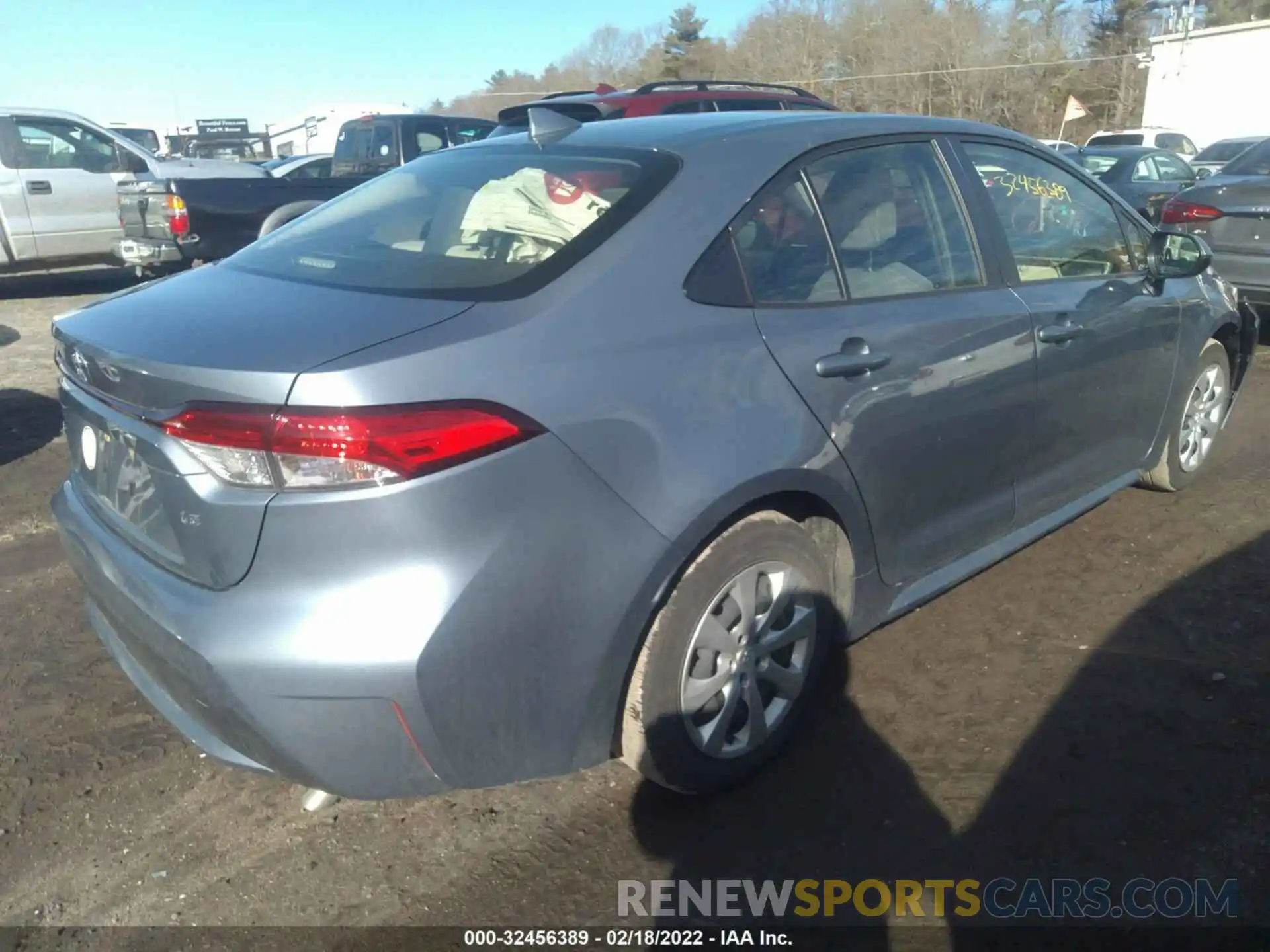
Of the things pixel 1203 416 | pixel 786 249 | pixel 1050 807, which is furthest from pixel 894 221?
pixel 1203 416

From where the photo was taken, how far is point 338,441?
2.00 meters

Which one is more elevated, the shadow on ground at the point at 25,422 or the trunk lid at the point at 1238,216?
the trunk lid at the point at 1238,216

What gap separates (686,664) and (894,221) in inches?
60.2

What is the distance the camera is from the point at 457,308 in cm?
223

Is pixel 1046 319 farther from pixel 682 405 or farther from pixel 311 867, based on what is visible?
pixel 311 867

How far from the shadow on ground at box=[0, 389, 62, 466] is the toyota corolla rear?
3846 millimetres

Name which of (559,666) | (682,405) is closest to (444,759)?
(559,666)

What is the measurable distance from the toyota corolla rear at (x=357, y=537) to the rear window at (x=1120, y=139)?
873 inches

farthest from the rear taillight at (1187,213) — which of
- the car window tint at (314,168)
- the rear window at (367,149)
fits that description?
the car window tint at (314,168)

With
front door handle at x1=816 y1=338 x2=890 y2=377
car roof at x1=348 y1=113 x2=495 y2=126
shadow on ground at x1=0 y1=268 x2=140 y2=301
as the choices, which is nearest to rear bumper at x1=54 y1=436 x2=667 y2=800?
front door handle at x1=816 y1=338 x2=890 y2=377

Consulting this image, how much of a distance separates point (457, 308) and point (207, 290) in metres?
0.78

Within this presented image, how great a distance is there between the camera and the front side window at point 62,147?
1091cm

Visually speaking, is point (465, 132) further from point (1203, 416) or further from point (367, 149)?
point (1203, 416)

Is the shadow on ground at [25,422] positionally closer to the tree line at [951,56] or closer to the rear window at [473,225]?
the rear window at [473,225]
